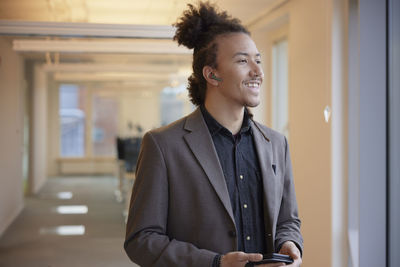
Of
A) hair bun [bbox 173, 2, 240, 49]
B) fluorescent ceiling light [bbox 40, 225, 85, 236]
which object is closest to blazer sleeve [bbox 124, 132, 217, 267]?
hair bun [bbox 173, 2, 240, 49]

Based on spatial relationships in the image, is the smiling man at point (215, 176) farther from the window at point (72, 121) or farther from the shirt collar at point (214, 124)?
the window at point (72, 121)

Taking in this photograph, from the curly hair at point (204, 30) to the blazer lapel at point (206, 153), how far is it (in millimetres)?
161

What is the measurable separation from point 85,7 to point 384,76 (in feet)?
12.1

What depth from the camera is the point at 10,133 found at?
6859 millimetres

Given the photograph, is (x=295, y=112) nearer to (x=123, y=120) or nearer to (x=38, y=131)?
(x=38, y=131)

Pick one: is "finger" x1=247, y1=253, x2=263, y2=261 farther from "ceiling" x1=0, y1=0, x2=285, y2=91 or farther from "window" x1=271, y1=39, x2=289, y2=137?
"window" x1=271, y1=39, x2=289, y2=137

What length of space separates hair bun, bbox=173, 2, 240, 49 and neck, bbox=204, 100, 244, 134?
0.21 meters

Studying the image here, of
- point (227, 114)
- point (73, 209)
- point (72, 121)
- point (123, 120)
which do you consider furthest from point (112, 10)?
point (72, 121)

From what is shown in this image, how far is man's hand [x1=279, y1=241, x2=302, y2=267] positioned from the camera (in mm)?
1415

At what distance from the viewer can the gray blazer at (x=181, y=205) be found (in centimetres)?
137

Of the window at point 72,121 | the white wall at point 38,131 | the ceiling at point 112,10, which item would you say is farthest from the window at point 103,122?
the ceiling at point 112,10

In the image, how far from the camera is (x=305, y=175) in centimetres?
427

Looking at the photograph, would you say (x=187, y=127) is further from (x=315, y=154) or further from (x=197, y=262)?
(x=315, y=154)

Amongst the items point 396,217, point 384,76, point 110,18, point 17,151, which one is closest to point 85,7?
point 110,18
